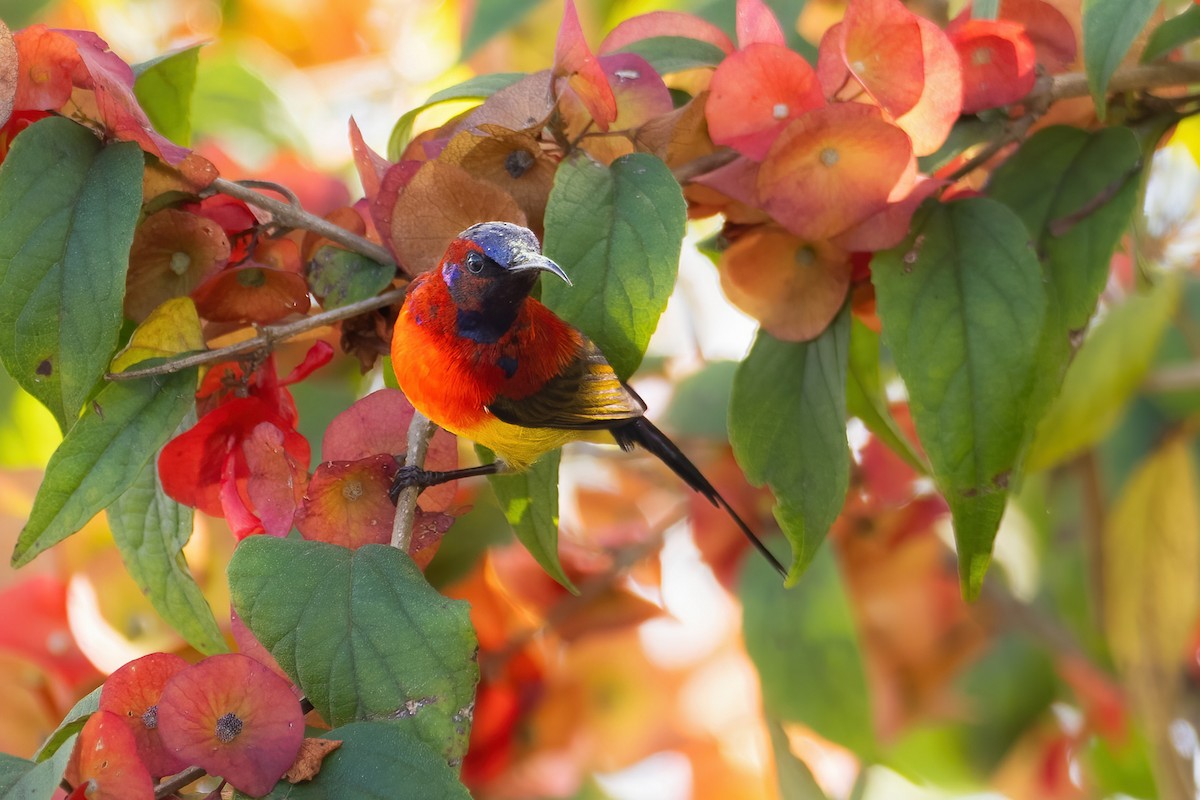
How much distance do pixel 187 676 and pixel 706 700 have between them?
40.2 inches

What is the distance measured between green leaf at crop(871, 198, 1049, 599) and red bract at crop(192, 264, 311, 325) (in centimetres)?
41

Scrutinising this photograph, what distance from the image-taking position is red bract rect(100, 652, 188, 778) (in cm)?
62

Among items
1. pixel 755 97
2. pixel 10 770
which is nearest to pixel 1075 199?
pixel 755 97

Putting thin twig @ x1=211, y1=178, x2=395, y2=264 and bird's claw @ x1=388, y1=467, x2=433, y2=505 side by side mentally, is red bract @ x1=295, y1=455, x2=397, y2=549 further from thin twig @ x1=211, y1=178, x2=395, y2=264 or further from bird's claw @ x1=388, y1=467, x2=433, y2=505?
thin twig @ x1=211, y1=178, x2=395, y2=264

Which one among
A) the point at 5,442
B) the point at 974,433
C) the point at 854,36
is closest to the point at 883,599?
the point at 974,433

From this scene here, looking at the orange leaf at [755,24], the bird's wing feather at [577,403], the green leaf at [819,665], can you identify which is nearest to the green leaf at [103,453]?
the bird's wing feather at [577,403]

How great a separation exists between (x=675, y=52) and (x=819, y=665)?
633 millimetres

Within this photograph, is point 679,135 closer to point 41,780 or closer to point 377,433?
point 377,433

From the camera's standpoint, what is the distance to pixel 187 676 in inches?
23.7

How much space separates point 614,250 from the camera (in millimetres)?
745

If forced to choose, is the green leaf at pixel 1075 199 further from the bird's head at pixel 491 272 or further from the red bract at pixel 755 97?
the bird's head at pixel 491 272

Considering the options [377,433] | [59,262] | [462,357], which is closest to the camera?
[59,262]

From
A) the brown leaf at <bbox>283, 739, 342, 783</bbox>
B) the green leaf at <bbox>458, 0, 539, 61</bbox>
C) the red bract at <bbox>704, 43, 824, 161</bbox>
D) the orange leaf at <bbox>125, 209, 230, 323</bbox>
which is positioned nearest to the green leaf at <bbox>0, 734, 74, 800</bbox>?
the brown leaf at <bbox>283, 739, 342, 783</bbox>

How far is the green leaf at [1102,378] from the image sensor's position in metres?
1.23
